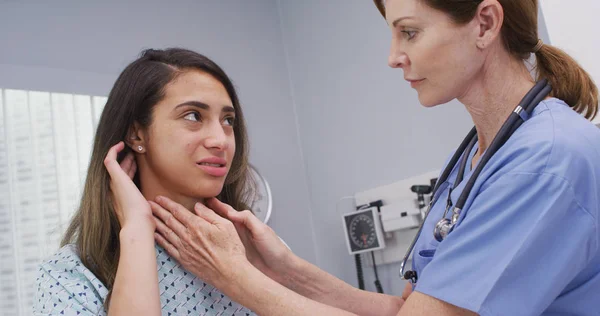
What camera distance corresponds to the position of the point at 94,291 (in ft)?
4.08

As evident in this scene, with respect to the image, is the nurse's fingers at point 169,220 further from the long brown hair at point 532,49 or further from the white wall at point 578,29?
the white wall at point 578,29

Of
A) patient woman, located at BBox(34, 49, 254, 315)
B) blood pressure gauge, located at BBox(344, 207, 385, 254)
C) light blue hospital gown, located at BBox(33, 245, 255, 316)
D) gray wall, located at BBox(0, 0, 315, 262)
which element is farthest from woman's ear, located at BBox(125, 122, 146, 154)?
blood pressure gauge, located at BBox(344, 207, 385, 254)

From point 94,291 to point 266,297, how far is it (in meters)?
0.35

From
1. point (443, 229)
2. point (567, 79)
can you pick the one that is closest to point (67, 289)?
point (443, 229)

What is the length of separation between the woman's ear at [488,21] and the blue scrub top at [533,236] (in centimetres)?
22

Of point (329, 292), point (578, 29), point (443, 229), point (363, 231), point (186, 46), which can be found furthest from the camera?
point (186, 46)

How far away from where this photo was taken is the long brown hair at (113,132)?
52.8 inches

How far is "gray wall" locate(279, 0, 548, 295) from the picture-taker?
2.55m

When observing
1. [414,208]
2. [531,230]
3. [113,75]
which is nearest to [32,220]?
→ [113,75]

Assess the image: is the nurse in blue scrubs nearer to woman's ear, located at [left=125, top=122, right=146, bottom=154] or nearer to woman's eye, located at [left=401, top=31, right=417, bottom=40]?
woman's eye, located at [left=401, top=31, right=417, bottom=40]

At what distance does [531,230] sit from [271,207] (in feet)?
6.36

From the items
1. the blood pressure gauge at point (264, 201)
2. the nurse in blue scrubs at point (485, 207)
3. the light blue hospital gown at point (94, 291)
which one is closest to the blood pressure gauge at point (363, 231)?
the blood pressure gauge at point (264, 201)

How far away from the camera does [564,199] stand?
38.4 inches

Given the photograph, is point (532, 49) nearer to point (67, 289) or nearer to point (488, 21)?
point (488, 21)
